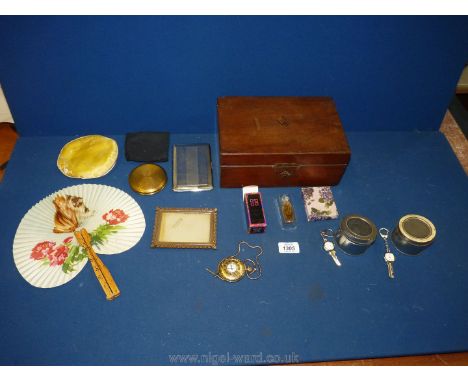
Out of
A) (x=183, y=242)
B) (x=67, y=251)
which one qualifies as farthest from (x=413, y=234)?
(x=67, y=251)

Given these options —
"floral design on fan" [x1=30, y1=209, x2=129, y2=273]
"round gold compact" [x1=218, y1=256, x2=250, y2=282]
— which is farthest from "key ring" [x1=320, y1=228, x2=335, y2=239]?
"floral design on fan" [x1=30, y1=209, x2=129, y2=273]

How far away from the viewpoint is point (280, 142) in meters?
1.37

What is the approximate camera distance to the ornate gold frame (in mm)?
1341

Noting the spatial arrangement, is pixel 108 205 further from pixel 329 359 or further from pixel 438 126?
pixel 438 126

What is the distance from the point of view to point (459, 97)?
2344 millimetres

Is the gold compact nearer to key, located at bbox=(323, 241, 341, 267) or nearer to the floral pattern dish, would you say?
the floral pattern dish

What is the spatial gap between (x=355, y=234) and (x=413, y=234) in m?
0.22

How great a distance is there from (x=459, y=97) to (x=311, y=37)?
1.47 m

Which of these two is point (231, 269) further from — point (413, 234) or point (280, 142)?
point (413, 234)

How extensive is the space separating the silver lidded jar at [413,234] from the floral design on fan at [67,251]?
1.02 metres

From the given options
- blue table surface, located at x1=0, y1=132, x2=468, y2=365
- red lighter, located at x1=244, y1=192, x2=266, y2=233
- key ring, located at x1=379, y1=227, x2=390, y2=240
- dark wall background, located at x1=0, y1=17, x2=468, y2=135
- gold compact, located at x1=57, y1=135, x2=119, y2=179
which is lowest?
blue table surface, located at x1=0, y1=132, x2=468, y2=365

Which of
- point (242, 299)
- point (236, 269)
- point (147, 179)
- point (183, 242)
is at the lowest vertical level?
point (242, 299)

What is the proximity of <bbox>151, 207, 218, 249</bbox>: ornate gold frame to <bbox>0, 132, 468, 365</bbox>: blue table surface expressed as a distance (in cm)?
3

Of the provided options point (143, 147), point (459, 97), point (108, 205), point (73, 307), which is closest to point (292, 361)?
point (73, 307)
